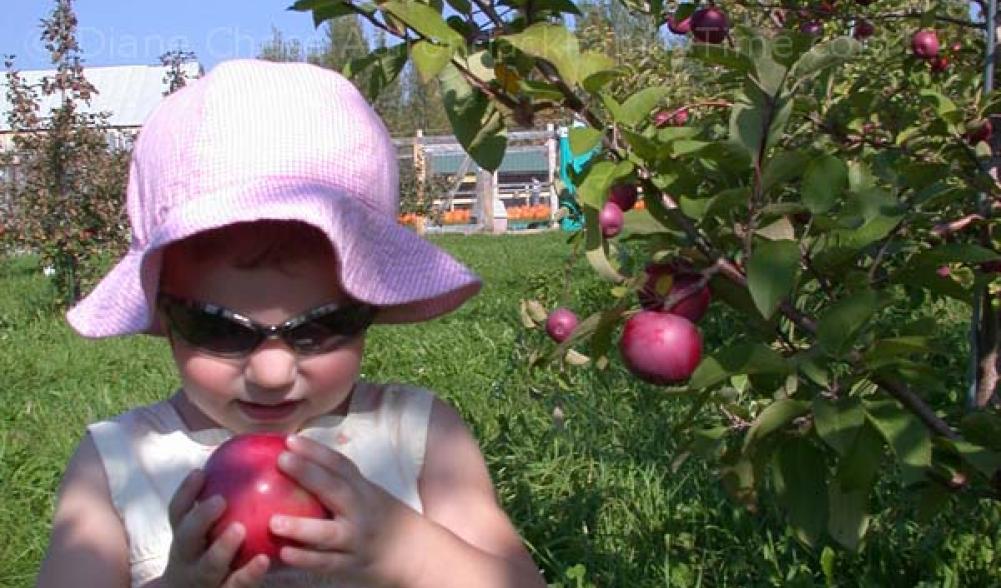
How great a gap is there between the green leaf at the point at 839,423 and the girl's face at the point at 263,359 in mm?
443

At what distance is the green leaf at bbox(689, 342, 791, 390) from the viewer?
1.05 metres

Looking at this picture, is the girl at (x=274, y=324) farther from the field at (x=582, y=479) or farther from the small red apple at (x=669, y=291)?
the field at (x=582, y=479)

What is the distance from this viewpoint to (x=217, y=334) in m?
1.06

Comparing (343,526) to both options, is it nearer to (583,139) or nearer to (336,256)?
(336,256)

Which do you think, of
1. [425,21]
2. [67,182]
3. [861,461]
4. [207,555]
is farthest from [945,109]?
[67,182]

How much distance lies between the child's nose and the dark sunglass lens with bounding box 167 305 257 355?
12mm

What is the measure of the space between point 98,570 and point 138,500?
0.07 metres

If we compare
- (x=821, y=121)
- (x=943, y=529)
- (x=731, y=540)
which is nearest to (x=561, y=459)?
(x=731, y=540)

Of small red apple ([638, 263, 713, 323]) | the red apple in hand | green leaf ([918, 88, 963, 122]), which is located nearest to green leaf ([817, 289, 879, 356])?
small red apple ([638, 263, 713, 323])

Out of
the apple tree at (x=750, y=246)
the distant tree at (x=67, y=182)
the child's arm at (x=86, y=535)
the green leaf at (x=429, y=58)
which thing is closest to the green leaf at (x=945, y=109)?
the apple tree at (x=750, y=246)

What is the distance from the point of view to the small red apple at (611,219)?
110 cm

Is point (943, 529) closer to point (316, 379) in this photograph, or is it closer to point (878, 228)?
point (878, 228)

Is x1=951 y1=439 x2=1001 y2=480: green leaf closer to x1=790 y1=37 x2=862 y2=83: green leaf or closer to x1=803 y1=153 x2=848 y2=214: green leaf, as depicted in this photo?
x1=803 y1=153 x2=848 y2=214: green leaf

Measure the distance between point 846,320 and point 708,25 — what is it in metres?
0.84
